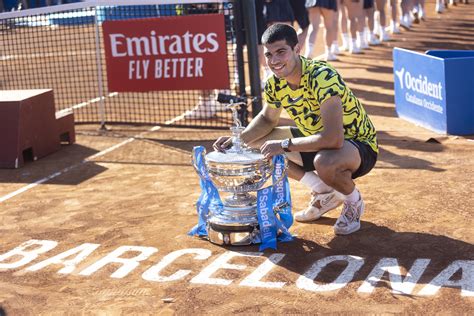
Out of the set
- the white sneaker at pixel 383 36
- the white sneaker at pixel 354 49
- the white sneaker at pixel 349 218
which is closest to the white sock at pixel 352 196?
the white sneaker at pixel 349 218

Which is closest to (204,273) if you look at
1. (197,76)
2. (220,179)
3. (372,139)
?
(220,179)

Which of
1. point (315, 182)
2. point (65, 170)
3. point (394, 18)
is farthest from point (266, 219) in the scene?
point (394, 18)

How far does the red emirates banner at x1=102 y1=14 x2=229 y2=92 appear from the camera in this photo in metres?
9.57

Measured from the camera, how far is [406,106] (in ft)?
32.8

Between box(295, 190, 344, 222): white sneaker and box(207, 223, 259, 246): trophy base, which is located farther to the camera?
box(295, 190, 344, 222): white sneaker

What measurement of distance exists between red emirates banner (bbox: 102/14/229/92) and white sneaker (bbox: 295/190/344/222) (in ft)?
11.3

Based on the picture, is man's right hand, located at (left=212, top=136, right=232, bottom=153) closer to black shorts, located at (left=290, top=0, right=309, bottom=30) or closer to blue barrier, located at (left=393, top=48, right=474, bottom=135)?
blue barrier, located at (left=393, top=48, right=474, bottom=135)

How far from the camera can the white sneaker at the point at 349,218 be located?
6062 millimetres

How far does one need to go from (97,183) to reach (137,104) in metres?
3.78

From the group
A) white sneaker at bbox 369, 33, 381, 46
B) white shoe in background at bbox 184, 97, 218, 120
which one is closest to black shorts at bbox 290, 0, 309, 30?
white shoe in background at bbox 184, 97, 218, 120

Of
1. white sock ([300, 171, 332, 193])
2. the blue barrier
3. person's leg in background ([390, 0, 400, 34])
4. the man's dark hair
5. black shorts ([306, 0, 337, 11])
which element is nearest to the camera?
the man's dark hair

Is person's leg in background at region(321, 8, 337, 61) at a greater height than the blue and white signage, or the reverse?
person's leg in background at region(321, 8, 337, 61)

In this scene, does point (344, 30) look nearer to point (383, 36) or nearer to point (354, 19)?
point (354, 19)

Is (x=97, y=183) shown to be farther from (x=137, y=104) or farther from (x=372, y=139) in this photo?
(x=137, y=104)
